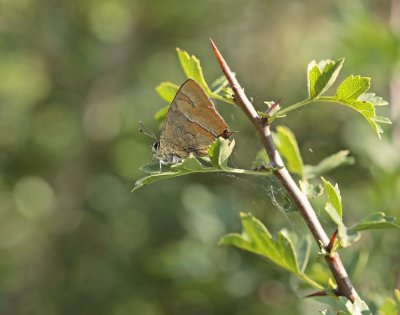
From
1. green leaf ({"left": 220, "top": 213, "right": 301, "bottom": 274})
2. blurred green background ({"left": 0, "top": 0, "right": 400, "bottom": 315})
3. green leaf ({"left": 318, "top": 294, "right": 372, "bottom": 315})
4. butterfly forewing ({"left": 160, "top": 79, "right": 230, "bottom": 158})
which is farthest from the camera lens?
blurred green background ({"left": 0, "top": 0, "right": 400, "bottom": 315})

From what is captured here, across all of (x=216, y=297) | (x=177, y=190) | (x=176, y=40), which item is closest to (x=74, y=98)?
(x=176, y=40)

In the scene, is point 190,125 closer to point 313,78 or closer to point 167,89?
point 167,89

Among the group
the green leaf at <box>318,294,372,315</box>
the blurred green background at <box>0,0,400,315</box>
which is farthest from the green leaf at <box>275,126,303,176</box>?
the blurred green background at <box>0,0,400,315</box>

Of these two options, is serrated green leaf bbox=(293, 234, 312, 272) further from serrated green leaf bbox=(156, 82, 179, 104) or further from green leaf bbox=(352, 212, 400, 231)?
serrated green leaf bbox=(156, 82, 179, 104)

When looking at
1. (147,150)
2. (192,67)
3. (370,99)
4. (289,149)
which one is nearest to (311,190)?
(289,149)

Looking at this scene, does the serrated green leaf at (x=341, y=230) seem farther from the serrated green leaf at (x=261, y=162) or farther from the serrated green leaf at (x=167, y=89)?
the serrated green leaf at (x=167, y=89)

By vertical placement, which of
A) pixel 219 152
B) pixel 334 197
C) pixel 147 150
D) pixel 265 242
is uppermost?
pixel 219 152
